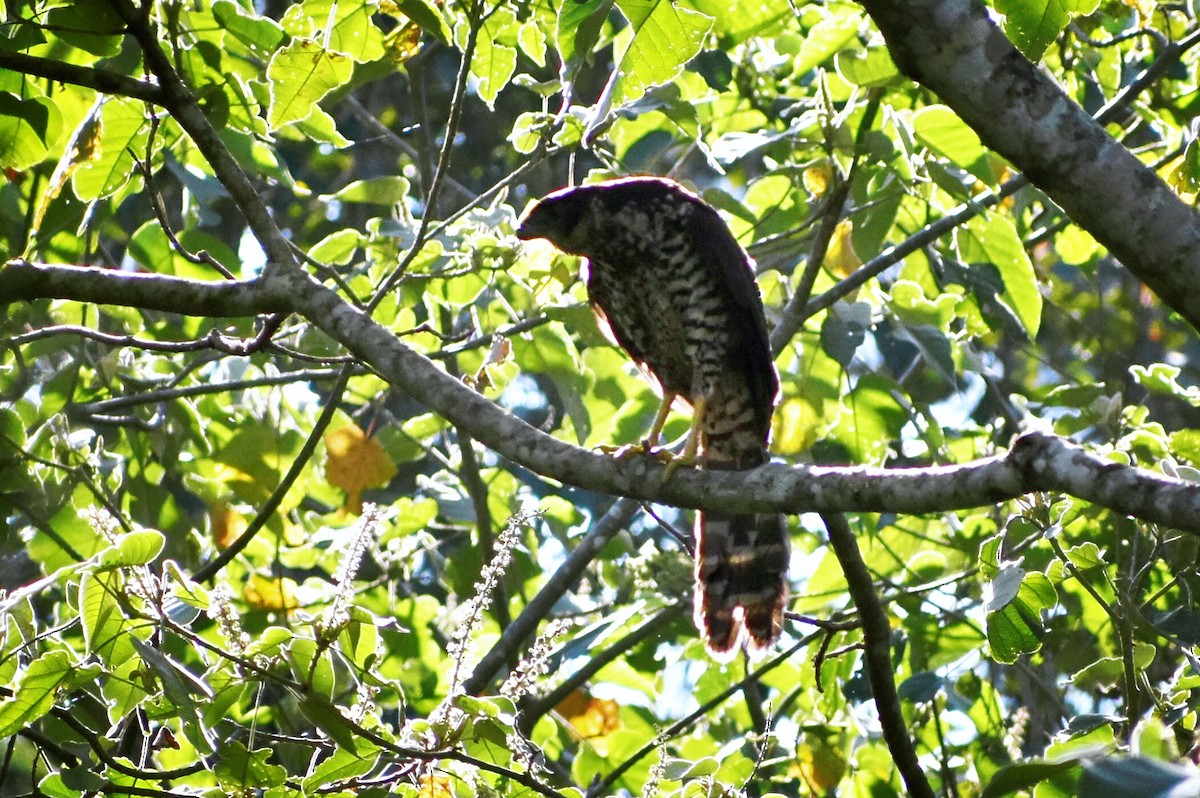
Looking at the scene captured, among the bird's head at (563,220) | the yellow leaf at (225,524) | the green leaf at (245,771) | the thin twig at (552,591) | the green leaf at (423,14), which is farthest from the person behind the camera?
the yellow leaf at (225,524)

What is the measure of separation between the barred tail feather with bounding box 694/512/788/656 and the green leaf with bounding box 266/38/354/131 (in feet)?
5.03

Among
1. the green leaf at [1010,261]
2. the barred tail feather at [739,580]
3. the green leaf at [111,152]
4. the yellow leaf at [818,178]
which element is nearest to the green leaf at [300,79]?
the green leaf at [111,152]

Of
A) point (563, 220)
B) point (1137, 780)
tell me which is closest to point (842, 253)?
point (563, 220)

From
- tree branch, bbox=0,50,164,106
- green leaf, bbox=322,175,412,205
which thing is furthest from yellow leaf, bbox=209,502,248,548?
tree branch, bbox=0,50,164,106

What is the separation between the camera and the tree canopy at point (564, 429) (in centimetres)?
220

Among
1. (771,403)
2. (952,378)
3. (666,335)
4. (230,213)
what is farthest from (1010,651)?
(230,213)

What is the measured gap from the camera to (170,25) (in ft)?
9.06

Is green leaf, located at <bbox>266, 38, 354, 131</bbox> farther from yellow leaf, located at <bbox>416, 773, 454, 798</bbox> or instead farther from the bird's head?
yellow leaf, located at <bbox>416, 773, 454, 798</bbox>

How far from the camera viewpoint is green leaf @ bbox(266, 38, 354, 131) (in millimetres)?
2836

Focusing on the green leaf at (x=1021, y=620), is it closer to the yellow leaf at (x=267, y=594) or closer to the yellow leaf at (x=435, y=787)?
the yellow leaf at (x=435, y=787)

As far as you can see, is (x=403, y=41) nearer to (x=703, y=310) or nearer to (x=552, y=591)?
(x=703, y=310)

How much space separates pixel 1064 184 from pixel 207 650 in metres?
1.71

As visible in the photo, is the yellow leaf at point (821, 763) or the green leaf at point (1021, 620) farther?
the yellow leaf at point (821, 763)

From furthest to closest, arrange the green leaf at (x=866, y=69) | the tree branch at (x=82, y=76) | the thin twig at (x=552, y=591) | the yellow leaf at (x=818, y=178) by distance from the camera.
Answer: the yellow leaf at (x=818, y=178), the thin twig at (x=552, y=591), the green leaf at (x=866, y=69), the tree branch at (x=82, y=76)
